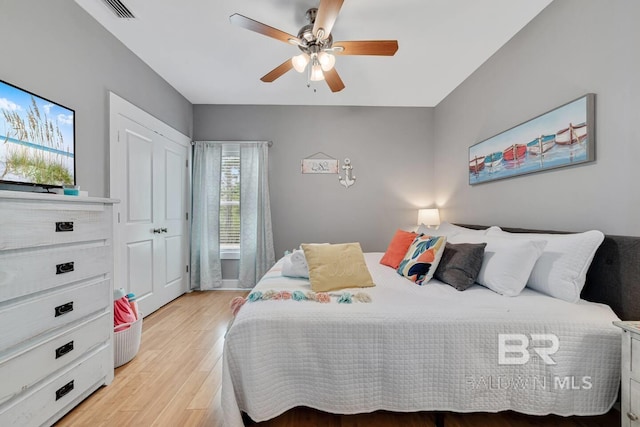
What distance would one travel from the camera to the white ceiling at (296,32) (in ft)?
6.58

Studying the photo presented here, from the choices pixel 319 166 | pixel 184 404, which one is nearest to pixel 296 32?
pixel 319 166

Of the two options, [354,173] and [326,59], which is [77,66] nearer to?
[326,59]

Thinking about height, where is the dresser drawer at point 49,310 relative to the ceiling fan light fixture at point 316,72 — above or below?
below

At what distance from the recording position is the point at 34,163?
1597 millimetres

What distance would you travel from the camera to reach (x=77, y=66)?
6.64 ft

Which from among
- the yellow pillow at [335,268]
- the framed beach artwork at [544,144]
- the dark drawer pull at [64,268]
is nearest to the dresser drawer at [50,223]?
the dark drawer pull at [64,268]

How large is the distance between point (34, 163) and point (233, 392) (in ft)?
5.62

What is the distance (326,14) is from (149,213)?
255cm

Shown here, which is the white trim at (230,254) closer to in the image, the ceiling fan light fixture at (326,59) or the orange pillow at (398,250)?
the orange pillow at (398,250)

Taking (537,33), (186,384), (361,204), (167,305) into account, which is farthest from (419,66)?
(167,305)

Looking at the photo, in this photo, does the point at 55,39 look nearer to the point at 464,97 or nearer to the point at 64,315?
the point at 64,315

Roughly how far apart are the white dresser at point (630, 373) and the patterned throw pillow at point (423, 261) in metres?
0.90

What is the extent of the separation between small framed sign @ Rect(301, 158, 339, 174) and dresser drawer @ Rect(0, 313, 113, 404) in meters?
2.78

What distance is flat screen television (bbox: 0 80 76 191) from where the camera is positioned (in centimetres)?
147
